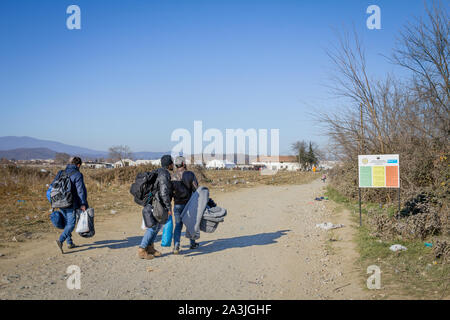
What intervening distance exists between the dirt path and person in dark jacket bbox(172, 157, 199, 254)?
426 millimetres

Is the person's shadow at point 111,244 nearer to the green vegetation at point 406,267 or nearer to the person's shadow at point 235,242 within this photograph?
the person's shadow at point 235,242

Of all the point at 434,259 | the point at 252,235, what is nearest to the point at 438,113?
the point at 434,259

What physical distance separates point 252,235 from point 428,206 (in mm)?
4154

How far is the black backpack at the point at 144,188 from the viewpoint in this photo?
6.92m

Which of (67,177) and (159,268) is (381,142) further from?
(67,177)

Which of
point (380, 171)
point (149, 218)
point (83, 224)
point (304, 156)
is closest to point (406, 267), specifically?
point (380, 171)

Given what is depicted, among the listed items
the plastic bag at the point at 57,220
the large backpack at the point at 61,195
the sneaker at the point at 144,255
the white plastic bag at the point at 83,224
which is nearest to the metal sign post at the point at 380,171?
the sneaker at the point at 144,255

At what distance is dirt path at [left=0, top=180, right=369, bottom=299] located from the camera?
16.7 feet

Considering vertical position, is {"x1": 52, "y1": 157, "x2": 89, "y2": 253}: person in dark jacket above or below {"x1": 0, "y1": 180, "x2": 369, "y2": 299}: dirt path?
above

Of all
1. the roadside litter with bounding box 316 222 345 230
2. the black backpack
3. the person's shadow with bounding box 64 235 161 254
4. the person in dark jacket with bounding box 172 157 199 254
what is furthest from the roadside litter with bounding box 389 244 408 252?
the person's shadow with bounding box 64 235 161 254

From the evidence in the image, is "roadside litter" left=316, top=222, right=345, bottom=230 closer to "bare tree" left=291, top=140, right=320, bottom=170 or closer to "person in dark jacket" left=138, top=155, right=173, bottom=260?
"person in dark jacket" left=138, top=155, right=173, bottom=260

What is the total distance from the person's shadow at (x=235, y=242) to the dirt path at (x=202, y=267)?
0.02 metres

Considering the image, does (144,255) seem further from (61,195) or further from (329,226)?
(329,226)
